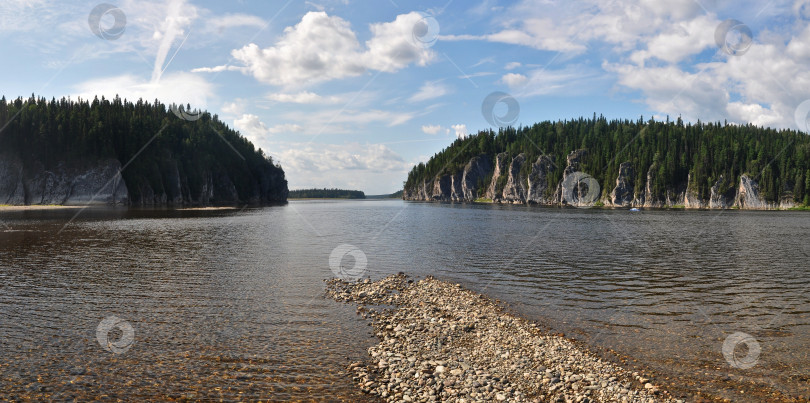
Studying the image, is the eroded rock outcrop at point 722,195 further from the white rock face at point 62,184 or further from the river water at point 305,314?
the white rock face at point 62,184

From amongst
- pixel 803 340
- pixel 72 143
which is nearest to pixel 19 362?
pixel 803 340

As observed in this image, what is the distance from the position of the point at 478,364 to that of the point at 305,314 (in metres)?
10.0

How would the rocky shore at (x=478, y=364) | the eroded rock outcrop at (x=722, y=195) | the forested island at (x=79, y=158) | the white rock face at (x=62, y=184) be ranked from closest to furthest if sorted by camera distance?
the rocky shore at (x=478, y=364), the white rock face at (x=62, y=184), the forested island at (x=79, y=158), the eroded rock outcrop at (x=722, y=195)

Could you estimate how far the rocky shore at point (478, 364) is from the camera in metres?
12.3

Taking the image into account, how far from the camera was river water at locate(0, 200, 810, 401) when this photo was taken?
13.6 m

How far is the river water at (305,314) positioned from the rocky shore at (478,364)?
1.12 m

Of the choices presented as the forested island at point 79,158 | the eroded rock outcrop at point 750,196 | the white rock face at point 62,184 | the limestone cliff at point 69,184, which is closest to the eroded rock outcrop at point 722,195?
the eroded rock outcrop at point 750,196

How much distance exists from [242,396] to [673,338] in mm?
17126

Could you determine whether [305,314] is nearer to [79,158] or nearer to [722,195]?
[79,158]

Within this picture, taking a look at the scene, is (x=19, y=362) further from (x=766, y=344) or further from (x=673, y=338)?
(x=766, y=344)

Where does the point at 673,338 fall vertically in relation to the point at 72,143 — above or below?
below

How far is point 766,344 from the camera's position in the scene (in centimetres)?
1698

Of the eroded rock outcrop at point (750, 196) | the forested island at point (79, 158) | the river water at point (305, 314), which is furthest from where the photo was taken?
the eroded rock outcrop at point (750, 196)

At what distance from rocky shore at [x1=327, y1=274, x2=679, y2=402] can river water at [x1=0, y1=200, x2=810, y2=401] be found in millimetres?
1124
